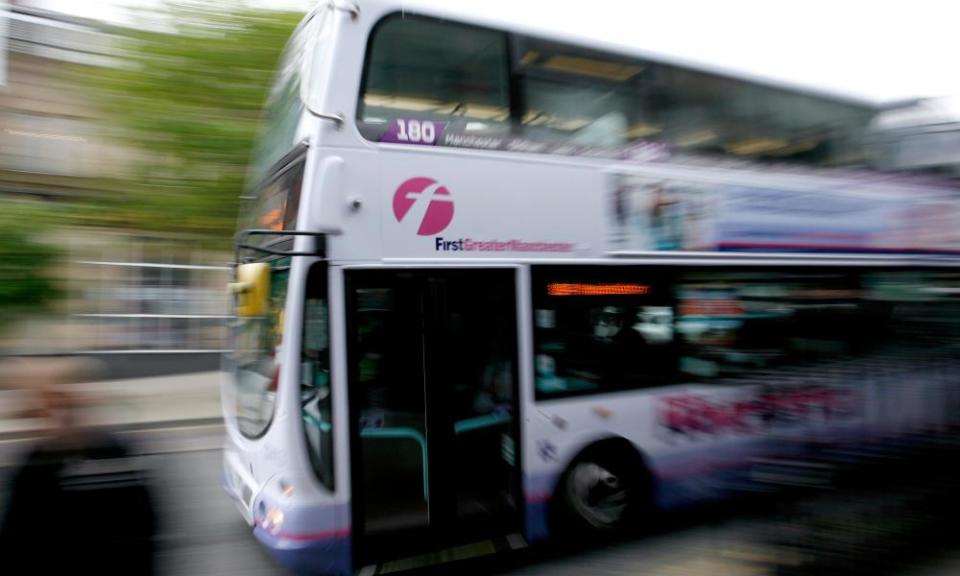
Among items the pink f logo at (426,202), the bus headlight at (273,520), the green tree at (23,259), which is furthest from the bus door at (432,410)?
the green tree at (23,259)

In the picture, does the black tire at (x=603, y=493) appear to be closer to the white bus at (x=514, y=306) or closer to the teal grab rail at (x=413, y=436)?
the white bus at (x=514, y=306)

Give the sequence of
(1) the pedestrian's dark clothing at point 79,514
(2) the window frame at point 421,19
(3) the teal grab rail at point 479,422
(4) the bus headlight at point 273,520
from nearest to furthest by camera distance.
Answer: (1) the pedestrian's dark clothing at point 79,514 < (4) the bus headlight at point 273,520 < (2) the window frame at point 421,19 < (3) the teal grab rail at point 479,422

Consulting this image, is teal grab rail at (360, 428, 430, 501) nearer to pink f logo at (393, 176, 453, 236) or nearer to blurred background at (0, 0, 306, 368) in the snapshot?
pink f logo at (393, 176, 453, 236)

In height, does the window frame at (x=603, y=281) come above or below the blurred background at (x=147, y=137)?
below

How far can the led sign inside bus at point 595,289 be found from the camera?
4.50m

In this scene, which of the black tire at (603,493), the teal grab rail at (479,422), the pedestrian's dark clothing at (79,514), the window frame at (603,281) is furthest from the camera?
the black tire at (603,493)

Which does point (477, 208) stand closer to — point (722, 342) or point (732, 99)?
point (722, 342)

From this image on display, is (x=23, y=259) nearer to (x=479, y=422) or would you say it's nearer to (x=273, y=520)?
(x=273, y=520)

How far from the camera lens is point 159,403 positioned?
12.0 meters

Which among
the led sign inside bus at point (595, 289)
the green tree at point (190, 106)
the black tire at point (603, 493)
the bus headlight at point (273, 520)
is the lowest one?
the black tire at point (603, 493)

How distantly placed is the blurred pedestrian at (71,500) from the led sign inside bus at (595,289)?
9.60 feet

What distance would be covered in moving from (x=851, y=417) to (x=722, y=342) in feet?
5.00

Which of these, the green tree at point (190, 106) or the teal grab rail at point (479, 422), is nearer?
the teal grab rail at point (479, 422)

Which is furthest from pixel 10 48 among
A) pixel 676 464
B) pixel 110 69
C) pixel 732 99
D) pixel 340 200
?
pixel 676 464
